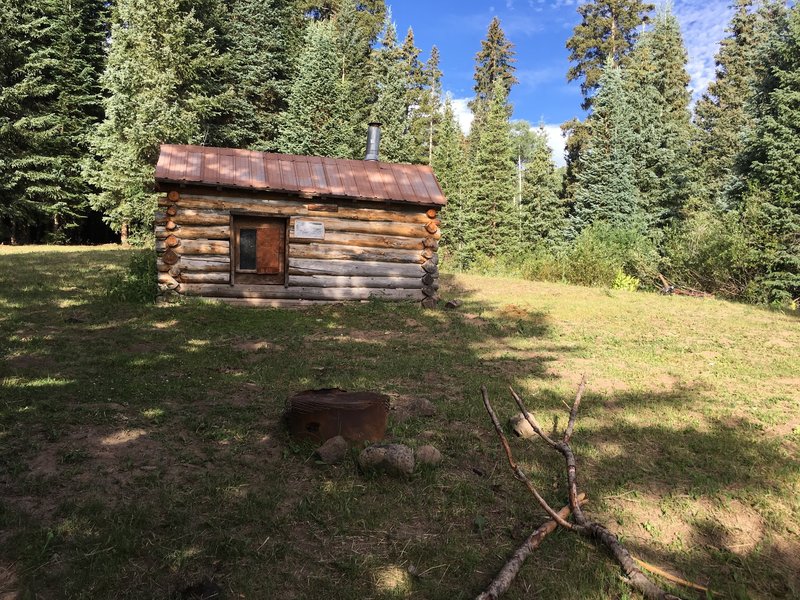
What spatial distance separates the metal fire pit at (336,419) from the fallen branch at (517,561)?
1.81 metres

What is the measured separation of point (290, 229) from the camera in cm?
1251

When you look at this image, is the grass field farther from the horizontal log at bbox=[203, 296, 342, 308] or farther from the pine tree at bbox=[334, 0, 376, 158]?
the pine tree at bbox=[334, 0, 376, 158]

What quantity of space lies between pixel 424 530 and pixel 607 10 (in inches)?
1844

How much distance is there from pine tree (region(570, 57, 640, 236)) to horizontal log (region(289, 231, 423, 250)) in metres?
18.5

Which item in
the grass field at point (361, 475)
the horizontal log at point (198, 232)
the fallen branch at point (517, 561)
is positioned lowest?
the grass field at point (361, 475)

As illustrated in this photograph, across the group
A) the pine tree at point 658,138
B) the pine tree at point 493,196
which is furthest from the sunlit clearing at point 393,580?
the pine tree at point 493,196

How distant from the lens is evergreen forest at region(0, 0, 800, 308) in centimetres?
1955

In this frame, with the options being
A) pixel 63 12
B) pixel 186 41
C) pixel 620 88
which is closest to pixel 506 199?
pixel 620 88

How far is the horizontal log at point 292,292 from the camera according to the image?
1209cm

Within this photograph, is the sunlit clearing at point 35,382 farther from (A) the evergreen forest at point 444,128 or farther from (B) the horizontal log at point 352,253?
(A) the evergreen forest at point 444,128

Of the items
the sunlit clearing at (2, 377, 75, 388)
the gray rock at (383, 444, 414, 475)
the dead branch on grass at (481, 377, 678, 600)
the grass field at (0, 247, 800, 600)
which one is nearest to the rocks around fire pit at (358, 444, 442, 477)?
the gray rock at (383, 444, 414, 475)

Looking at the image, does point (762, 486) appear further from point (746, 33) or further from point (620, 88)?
point (746, 33)

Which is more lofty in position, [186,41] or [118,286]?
[186,41]

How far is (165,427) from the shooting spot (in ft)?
16.9
